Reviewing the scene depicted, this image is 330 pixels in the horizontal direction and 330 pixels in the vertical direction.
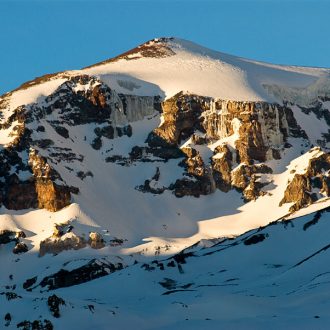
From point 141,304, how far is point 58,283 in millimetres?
77610


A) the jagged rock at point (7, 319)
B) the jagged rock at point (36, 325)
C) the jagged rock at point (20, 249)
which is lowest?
the jagged rock at point (36, 325)

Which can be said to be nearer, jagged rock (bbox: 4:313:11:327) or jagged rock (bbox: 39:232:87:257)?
jagged rock (bbox: 4:313:11:327)

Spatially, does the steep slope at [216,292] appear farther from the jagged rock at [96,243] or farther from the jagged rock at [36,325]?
the jagged rock at [96,243]

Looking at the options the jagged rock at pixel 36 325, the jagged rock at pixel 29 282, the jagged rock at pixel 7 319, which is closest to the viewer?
the jagged rock at pixel 36 325

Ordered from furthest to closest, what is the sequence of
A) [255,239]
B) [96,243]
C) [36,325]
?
[96,243]
[255,239]
[36,325]

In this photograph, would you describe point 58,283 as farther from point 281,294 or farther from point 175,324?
point 175,324

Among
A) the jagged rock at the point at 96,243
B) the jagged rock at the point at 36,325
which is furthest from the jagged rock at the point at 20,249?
the jagged rock at the point at 36,325

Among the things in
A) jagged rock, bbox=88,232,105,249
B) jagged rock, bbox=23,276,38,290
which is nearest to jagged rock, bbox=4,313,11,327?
jagged rock, bbox=23,276,38,290

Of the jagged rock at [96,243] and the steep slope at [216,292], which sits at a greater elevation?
the jagged rock at [96,243]

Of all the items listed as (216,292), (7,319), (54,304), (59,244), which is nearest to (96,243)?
(59,244)

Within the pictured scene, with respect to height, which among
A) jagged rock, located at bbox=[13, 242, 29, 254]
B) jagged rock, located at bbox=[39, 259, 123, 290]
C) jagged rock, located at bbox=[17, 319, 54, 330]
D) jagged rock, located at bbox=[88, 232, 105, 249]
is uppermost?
jagged rock, located at bbox=[13, 242, 29, 254]

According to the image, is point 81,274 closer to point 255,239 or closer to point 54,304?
point 255,239

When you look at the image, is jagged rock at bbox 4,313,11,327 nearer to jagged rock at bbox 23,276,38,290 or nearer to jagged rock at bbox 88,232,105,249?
jagged rock at bbox 23,276,38,290

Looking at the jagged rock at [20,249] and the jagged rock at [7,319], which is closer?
the jagged rock at [7,319]
